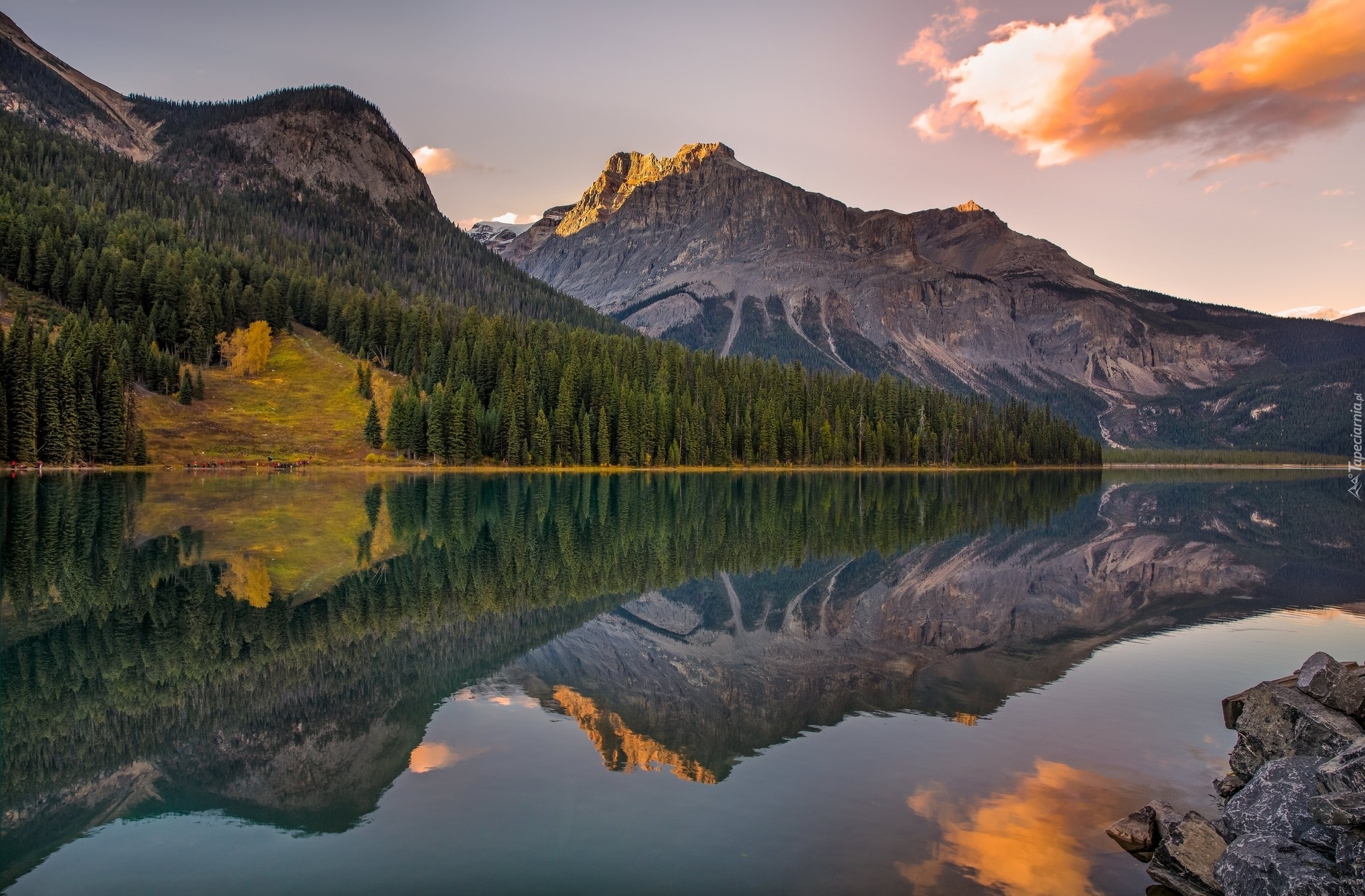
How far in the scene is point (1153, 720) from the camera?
63.0ft

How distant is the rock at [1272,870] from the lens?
9.84 metres

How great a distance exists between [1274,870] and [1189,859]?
1.18 metres

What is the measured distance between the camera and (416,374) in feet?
495

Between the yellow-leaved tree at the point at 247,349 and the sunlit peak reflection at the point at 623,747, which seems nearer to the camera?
the sunlit peak reflection at the point at 623,747

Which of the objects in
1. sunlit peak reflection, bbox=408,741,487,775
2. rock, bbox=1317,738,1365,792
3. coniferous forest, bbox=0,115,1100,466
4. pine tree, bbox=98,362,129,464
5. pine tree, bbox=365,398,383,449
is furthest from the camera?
pine tree, bbox=365,398,383,449

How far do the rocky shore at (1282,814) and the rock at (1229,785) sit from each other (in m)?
0.02

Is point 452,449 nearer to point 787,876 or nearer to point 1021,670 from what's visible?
point 1021,670

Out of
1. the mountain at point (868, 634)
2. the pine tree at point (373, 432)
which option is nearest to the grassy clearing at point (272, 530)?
the mountain at point (868, 634)

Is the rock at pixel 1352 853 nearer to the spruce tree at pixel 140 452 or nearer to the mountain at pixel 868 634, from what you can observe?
the mountain at pixel 868 634

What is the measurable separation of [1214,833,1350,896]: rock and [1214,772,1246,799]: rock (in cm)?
401

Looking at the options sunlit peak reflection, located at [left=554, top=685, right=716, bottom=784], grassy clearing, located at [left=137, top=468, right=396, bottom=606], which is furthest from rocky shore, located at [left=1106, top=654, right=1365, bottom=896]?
grassy clearing, located at [left=137, top=468, right=396, bottom=606]

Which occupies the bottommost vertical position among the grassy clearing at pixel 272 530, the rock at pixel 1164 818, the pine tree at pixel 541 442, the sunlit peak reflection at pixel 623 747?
the sunlit peak reflection at pixel 623 747

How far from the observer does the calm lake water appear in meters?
12.0

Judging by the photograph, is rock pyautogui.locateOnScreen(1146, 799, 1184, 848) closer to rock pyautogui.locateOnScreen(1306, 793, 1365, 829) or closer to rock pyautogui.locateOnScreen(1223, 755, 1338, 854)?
rock pyautogui.locateOnScreen(1223, 755, 1338, 854)
